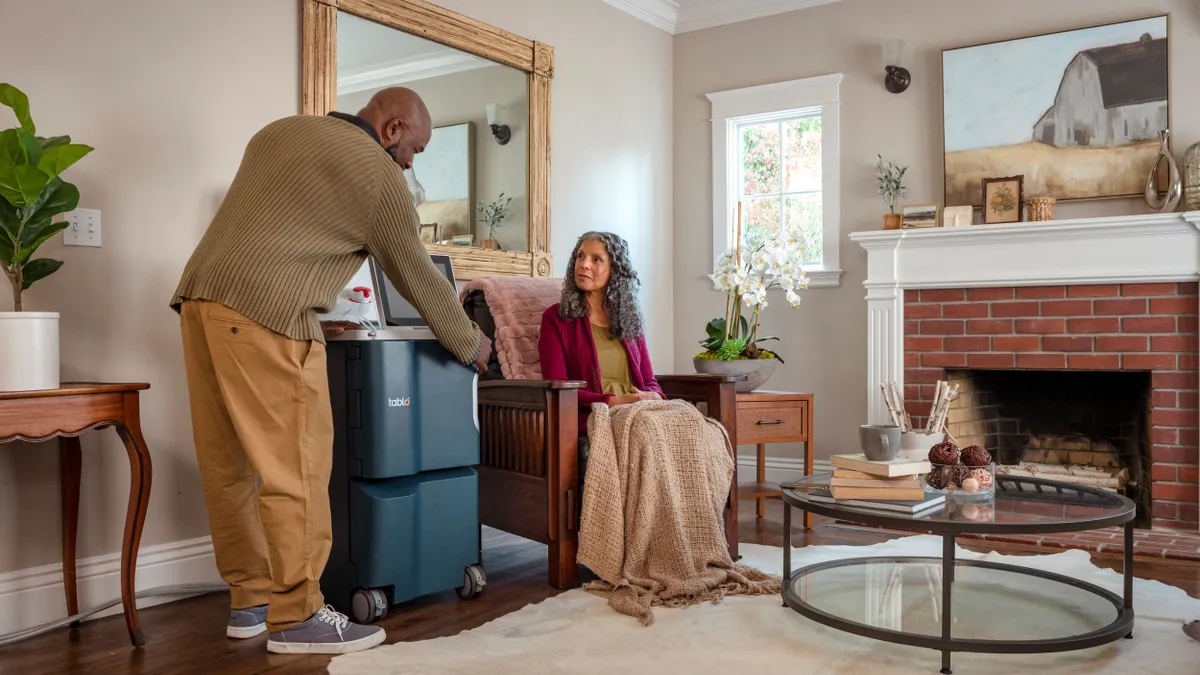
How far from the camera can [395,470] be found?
102 inches

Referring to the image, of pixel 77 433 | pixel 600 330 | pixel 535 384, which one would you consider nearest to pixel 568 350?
pixel 600 330

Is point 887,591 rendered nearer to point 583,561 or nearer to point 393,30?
point 583,561

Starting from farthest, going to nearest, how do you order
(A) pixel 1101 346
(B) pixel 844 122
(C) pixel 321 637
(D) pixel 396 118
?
(B) pixel 844 122 < (A) pixel 1101 346 < (D) pixel 396 118 < (C) pixel 321 637

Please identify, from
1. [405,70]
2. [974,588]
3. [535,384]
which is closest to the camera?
[974,588]

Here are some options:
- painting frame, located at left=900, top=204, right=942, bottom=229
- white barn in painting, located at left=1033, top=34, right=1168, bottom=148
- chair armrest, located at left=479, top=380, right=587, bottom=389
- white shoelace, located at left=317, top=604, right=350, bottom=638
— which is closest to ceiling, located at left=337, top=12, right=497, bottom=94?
chair armrest, located at left=479, top=380, right=587, bottom=389

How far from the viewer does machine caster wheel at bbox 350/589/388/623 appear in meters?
2.53

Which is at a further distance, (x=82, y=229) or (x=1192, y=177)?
(x=1192, y=177)

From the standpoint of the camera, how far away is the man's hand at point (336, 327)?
8.59 feet

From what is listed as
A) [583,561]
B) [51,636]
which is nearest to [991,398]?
[583,561]

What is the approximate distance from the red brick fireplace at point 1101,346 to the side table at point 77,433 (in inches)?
127

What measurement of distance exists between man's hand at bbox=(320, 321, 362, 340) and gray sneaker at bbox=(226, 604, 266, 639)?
726mm

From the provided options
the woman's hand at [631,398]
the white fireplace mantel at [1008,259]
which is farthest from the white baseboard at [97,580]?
the white fireplace mantel at [1008,259]

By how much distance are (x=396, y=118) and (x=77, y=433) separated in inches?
42.7

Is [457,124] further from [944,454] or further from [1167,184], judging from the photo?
[1167,184]
